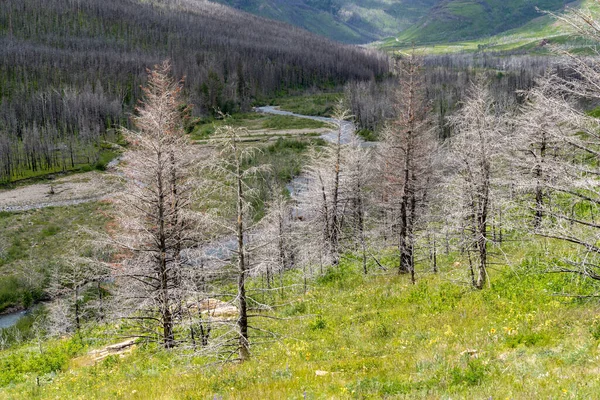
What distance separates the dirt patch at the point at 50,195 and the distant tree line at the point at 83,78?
984cm

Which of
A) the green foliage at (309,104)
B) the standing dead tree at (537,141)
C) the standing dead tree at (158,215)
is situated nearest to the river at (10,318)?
the standing dead tree at (158,215)

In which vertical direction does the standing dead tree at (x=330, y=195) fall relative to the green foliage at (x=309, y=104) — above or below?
below

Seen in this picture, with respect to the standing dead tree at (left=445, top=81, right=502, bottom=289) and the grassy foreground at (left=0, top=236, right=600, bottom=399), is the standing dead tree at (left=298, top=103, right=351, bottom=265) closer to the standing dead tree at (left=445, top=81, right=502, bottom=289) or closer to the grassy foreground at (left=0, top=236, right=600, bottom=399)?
the grassy foreground at (left=0, top=236, right=600, bottom=399)

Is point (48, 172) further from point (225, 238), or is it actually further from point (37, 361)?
point (225, 238)

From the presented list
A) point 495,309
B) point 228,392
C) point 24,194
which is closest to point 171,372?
point 228,392

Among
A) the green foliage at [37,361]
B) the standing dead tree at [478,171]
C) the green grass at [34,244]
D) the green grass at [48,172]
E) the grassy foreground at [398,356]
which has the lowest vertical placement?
the green grass at [34,244]

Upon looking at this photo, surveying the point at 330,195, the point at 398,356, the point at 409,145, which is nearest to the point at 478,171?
the point at 409,145

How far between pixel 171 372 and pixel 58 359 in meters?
8.54

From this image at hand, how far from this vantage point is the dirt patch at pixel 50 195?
6115cm

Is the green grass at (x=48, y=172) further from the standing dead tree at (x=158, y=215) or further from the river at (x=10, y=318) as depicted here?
the standing dead tree at (x=158, y=215)

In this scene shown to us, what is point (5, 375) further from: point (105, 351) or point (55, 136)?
point (55, 136)

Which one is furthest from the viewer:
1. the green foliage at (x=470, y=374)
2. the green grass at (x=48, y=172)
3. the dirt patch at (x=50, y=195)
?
the green grass at (x=48, y=172)

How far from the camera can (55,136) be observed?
99.4 m

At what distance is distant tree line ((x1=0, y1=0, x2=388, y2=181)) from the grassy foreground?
186 feet
